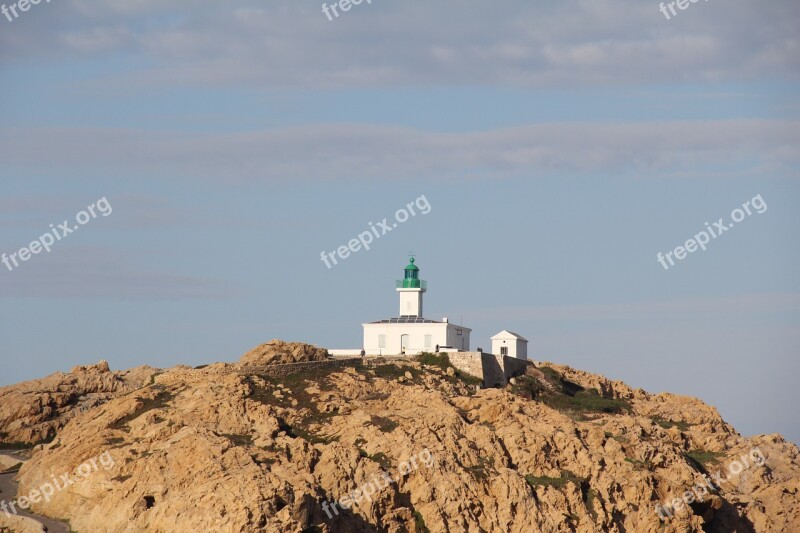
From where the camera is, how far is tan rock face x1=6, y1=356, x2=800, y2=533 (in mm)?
47312

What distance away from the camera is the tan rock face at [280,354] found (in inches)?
2417

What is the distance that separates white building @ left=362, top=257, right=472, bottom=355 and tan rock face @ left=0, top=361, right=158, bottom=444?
12008 millimetres

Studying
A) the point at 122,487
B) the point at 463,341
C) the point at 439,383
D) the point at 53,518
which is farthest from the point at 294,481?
the point at 463,341

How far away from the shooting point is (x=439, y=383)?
6475 cm

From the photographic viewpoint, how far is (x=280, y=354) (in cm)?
6209

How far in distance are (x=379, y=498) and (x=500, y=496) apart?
5.12m

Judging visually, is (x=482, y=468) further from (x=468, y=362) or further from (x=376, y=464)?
(x=468, y=362)

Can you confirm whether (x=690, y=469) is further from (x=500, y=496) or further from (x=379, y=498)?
(x=379, y=498)

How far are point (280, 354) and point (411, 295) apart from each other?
47.7 feet

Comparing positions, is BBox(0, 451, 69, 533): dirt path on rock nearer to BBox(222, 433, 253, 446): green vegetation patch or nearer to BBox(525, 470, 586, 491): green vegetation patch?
BBox(222, 433, 253, 446): green vegetation patch

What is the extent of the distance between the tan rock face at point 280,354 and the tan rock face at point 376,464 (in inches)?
58.5

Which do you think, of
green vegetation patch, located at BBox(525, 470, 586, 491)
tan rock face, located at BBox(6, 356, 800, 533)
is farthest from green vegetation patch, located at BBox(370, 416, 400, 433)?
green vegetation patch, located at BBox(525, 470, 586, 491)

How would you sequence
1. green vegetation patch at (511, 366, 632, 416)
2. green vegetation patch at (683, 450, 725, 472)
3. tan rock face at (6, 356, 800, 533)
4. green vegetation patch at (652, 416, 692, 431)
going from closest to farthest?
tan rock face at (6, 356, 800, 533), green vegetation patch at (683, 450, 725, 472), green vegetation patch at (511, 366, 632, 416), green vegetation patch at (652, 416, 692, 431)

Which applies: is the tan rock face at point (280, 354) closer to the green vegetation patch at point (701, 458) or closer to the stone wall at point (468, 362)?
the stone wall at point (468, 362)
